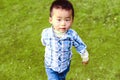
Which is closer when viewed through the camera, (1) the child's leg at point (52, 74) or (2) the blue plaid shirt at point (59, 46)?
(2) the blue plaid shirt at point (59, 46)

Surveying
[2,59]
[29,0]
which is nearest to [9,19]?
[29,0]

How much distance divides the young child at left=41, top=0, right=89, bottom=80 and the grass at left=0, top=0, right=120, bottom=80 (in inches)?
107

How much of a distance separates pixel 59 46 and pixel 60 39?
18 cm

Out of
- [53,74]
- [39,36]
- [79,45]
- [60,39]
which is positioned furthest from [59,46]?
[39,36]

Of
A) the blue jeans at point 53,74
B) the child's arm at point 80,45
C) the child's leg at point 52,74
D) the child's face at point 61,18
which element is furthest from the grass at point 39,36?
the child's face at point 61,18

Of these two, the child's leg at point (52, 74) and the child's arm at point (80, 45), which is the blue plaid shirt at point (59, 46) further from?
the child's leg at point (52, 74)

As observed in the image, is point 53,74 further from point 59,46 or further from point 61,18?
point 61,18

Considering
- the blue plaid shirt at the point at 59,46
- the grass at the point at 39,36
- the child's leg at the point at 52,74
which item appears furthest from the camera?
the grass at the point at 39,36

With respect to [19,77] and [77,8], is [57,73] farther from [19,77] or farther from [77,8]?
[77,8]

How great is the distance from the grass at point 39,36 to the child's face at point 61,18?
363 cm

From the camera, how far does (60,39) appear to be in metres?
7.36

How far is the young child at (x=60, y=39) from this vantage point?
6.98 meters

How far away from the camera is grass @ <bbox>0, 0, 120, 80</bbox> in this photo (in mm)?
10688

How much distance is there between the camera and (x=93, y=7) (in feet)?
44.8
